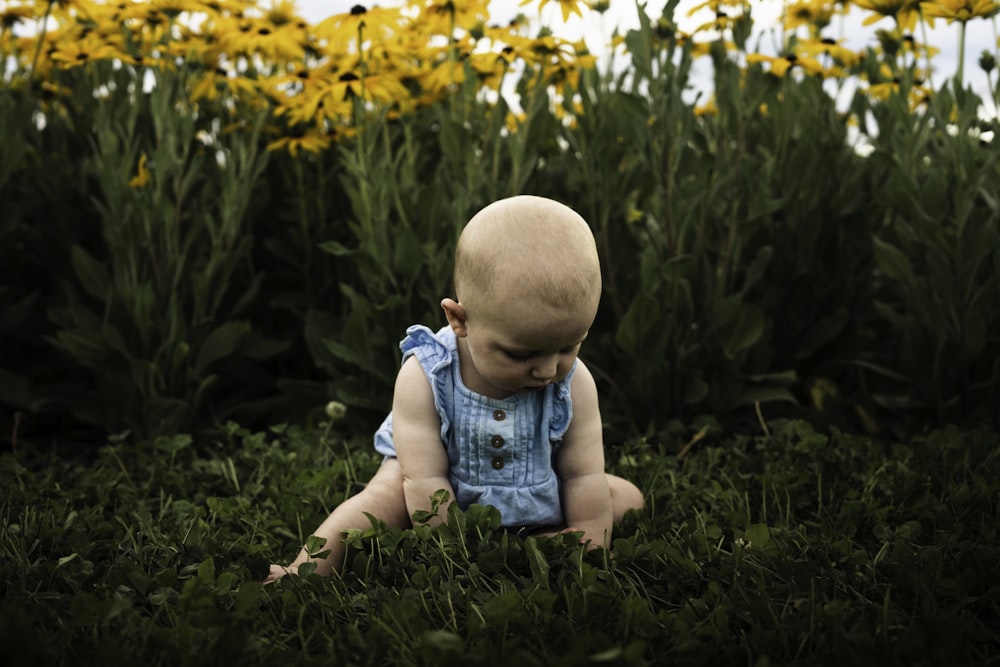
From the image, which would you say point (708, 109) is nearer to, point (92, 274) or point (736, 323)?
point (736, 323)

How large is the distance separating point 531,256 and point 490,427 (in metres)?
0.41

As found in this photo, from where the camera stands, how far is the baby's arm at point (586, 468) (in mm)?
2102

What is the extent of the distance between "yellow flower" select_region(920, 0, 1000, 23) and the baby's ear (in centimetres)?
189

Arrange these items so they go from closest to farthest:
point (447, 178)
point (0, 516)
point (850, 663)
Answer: point (850, 663), point (0, 516), point (447, 178)

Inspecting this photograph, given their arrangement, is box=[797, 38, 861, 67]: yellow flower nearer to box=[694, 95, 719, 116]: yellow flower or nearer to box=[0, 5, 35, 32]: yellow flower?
box=[694, 95, 719, 116]: yellow flower

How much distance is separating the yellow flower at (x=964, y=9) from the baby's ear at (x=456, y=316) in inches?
74.3

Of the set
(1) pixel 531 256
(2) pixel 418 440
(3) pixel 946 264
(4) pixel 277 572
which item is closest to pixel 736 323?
(3) pixel 946 264

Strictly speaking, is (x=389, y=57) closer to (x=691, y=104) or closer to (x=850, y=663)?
(x=691, y=104)

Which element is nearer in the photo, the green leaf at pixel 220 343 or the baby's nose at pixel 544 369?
the baby's nose at pixel 544 369

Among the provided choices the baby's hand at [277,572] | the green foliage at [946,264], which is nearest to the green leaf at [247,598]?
the baby's hand at [277,572]

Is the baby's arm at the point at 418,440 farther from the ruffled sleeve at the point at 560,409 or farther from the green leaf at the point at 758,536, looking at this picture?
the green leaf at the point at 758,536

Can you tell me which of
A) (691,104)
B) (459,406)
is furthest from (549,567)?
(691,104)

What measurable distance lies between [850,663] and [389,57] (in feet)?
9.05

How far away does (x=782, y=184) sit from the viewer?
12.0 feet
